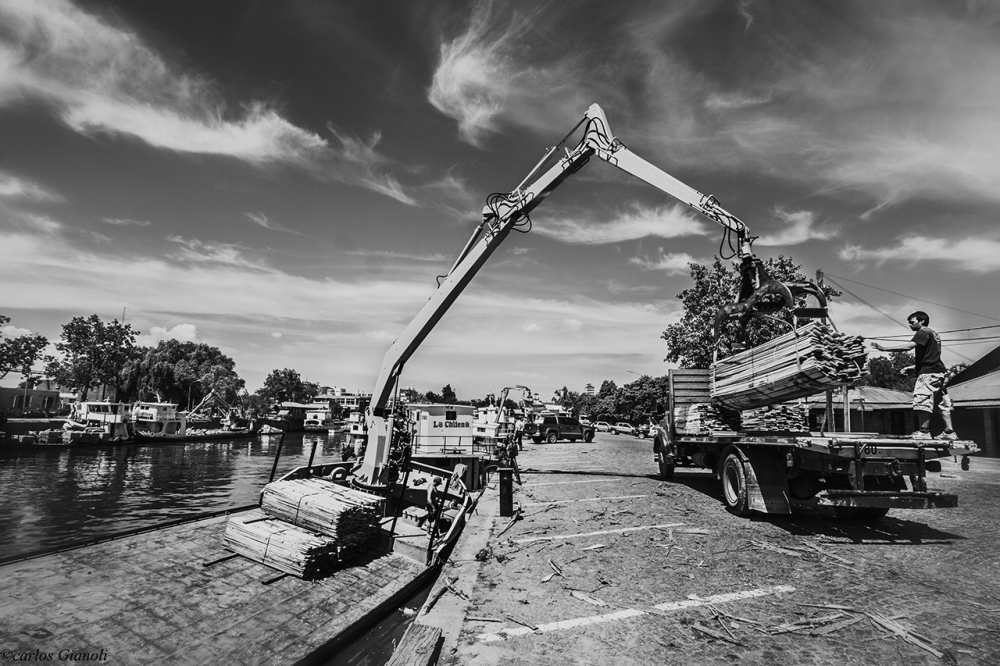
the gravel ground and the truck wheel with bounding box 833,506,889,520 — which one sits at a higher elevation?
the truck wheel with bounding box 833,506,889,520

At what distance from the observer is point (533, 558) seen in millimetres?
7707

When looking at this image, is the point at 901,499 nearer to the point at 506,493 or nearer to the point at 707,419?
the point at 707,419

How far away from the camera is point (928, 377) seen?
7.84 metres

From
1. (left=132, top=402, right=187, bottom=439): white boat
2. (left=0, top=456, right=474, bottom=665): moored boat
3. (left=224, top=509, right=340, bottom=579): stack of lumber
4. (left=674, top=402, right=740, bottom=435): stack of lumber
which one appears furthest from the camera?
(left=132, top=402, right=187, bottom=439): white boat

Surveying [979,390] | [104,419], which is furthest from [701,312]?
[104,419]

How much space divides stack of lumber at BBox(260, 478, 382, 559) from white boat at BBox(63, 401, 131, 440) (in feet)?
132

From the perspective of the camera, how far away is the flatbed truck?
735 cm

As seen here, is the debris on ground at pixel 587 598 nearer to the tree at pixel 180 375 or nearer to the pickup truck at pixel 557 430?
the pickup truck at pixel 557 430

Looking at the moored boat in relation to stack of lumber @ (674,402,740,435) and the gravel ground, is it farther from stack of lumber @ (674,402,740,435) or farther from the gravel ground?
stack of lumber @ (674,402,740,435)

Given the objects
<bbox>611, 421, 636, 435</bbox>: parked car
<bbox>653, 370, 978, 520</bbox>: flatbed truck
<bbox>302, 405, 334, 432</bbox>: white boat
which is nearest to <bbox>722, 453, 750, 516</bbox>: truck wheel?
<bbox>653, 370, 978, 520</bbox>: flatbed truck

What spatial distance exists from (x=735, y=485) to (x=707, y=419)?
8.60ft

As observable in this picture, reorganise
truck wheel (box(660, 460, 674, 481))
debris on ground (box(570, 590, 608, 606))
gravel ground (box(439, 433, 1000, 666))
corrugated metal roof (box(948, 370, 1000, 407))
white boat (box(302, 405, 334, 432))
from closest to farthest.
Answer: gravel ground (box(439, 433, 1000, 666)) < debris on ground (box(570, 590, 608, 606)) < truck wheel (box(660, 460, 674, 481)) < corrugated metal roof (box(948, 370, 1000, 407)) < white boat (box(302, 405, 334, 432))

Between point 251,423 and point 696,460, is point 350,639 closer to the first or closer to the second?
point 696,460

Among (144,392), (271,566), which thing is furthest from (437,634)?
(144,392)
